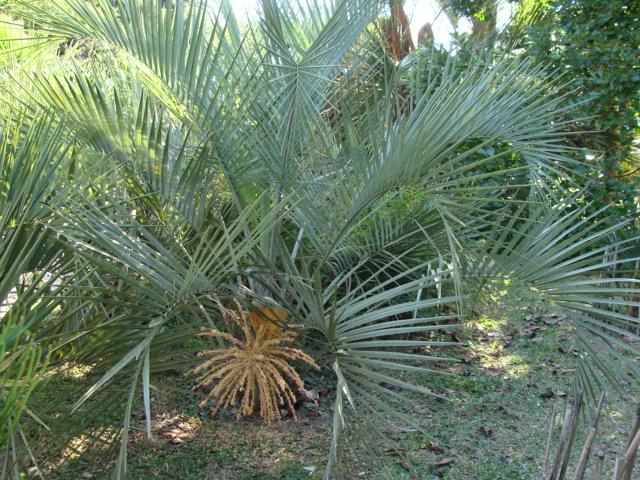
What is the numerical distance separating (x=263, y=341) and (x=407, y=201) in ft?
4.26

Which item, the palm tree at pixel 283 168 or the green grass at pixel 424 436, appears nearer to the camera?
the palm tree at pixel 283 168

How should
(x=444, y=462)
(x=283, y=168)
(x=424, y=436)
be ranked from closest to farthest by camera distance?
(x=283, y=168)
(x=444, y=462)
(x=424, y=436)

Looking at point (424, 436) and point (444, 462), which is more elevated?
point (424, 436)

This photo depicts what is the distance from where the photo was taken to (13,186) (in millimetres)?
2256

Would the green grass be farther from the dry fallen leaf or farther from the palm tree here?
the palm tree

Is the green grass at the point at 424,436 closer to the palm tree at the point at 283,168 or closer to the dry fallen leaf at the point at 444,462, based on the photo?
the dry fallen leaf at the point at 444,462

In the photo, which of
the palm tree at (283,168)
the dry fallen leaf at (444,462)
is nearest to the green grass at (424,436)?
the dry fallen leaf at (444,462)

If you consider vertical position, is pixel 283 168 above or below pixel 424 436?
above

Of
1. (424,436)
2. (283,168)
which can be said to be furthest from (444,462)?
(283,168)

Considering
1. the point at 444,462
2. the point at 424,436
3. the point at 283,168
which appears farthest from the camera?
the point at 424,436

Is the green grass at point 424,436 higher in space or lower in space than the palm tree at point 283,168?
lower

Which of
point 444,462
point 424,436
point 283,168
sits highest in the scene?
point 283,168

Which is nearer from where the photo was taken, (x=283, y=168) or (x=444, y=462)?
(x=283, y=168)

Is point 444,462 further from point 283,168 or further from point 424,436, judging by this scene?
point 283,168
